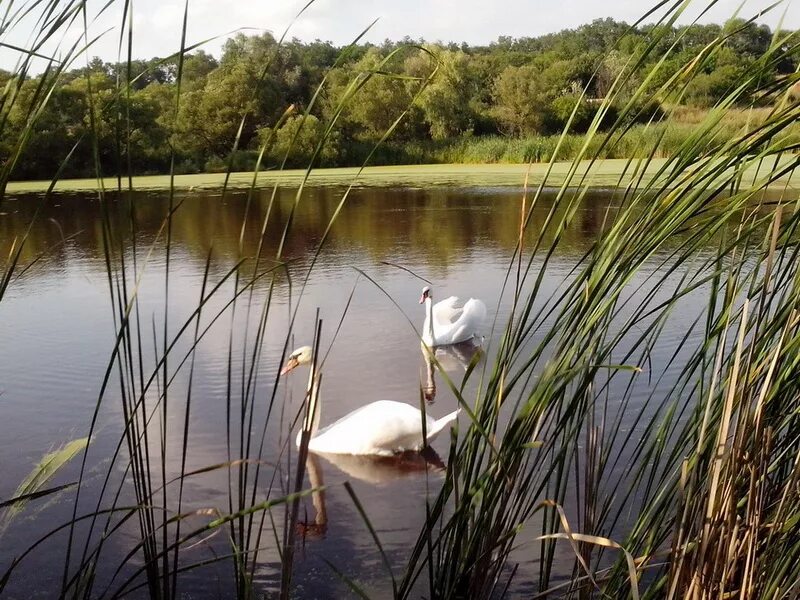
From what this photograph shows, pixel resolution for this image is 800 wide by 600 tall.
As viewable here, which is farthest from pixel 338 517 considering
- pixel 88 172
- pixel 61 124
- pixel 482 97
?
pixel 482 97

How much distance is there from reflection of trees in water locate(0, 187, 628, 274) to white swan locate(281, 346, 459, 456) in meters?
2.70

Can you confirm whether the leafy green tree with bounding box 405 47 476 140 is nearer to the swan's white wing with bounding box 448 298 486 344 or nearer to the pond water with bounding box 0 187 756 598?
the pond water with bounding box 0 187 756 598

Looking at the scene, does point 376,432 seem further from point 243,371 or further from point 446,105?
point 446,105

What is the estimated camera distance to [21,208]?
39.6 ft

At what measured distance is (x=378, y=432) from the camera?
300cm

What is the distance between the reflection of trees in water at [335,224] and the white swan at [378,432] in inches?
106

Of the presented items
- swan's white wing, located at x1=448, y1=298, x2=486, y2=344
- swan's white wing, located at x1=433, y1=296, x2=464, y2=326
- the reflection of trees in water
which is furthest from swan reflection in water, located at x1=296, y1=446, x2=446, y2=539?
the reflection of trees in water

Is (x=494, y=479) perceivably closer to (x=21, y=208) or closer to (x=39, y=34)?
(x=39, y=34)

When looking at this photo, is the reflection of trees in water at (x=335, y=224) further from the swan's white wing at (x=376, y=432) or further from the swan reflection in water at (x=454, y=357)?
the swan's white wing at (x=376, y=432)

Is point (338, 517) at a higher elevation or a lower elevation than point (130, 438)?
lower

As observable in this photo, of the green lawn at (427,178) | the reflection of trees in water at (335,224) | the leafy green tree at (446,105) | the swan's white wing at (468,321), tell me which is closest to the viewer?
the swan's white wing at (468,321)

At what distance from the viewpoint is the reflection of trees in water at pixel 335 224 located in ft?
25.2

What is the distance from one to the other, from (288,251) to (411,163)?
15532 mm

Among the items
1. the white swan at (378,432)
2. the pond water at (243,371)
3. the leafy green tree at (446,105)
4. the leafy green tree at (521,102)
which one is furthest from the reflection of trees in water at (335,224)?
the leafy green tree at (521,102)
